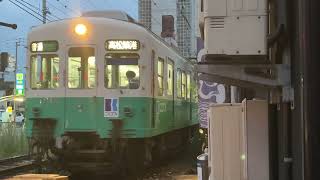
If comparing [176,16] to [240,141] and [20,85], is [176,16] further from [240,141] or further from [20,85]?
[240,141]

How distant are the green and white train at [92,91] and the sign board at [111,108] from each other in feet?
0.07

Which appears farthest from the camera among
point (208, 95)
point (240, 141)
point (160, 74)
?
point (160, 74)

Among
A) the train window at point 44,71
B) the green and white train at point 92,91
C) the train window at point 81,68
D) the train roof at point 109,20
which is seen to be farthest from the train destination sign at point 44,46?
the train window at point 81,68

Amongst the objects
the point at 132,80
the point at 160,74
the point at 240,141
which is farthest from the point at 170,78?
the point at 240,141

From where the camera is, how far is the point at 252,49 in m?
3.21

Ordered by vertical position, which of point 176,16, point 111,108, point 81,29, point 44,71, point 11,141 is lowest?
point 11,141

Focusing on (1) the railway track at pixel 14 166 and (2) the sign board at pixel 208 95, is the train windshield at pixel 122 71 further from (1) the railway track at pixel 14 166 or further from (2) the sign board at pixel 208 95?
(1) the railway track at pixel 14 166

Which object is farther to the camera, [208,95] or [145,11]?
[145,11]

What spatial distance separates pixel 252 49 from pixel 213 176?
139 centimetres

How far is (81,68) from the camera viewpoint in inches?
445

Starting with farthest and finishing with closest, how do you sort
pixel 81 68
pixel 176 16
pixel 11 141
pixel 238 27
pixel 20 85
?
pixel 20 85, pixel 176 16, pixel 11 141, pixel 81 68, pixel 238 27

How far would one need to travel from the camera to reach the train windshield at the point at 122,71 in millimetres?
11047

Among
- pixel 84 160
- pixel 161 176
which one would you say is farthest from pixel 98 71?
pixel 161 176

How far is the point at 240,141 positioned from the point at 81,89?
7360 millimetres
